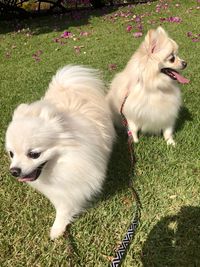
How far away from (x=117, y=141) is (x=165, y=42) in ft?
4.07

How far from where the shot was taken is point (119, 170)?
3.44 metres

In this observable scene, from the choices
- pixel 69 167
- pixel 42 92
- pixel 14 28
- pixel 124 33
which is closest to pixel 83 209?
pixel 69 167

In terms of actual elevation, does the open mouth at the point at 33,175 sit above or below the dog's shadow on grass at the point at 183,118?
above

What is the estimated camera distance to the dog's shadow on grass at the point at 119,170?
10.5ft

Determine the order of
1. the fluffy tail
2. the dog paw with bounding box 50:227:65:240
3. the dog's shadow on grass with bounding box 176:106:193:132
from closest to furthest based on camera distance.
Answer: the dog paw with bounding box 50:227:65:240 < the fluffy tail < the dog's shadow on grass with bounding box 176:106:193:132

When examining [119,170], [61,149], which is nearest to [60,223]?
[61,149]

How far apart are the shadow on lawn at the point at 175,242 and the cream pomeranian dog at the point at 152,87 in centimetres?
111

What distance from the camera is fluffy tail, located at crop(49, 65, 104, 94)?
3.33m

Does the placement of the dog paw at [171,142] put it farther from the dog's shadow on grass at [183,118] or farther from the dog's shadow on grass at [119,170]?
the dog's shadow on grass at [119,170]

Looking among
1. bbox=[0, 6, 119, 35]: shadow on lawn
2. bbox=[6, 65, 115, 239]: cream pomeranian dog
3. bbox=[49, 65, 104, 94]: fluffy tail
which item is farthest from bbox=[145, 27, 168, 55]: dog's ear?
bbox=[0, 6, 119, 35]: shadow on lawn

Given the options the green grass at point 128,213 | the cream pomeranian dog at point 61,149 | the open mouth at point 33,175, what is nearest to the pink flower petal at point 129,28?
the green grass at point 128,213

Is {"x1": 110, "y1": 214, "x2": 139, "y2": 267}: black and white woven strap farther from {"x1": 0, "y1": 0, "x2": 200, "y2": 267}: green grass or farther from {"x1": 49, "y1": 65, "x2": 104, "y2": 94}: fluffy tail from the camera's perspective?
{"x1": 49, "y1": 65, "x2": 104, "y2": 94}: fluffy tail

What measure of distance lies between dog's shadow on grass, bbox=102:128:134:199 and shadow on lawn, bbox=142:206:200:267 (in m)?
0.57

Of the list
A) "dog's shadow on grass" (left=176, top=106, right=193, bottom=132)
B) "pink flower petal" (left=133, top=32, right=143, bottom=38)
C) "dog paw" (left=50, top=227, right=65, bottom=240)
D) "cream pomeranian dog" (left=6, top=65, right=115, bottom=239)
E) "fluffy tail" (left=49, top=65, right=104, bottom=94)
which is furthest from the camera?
"pink flower petal" (left=133, top=32, right=143, bottom=38)
